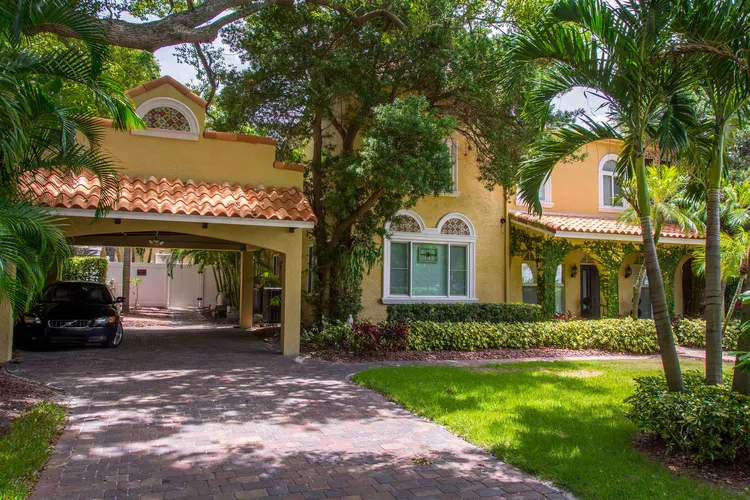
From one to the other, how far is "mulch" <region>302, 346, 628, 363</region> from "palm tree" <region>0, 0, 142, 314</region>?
637 cm

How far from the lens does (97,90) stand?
6668 mm

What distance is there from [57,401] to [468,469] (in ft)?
18.4

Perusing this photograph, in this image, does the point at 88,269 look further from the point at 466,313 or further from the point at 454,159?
the point at 466,313

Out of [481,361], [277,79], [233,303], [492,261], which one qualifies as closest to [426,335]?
[481,361]

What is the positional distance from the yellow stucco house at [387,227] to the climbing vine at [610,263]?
0.03 m

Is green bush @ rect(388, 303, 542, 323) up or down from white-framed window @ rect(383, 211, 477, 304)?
down

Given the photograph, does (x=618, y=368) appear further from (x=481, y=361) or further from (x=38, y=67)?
(x=38, y=67)

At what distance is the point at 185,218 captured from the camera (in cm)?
1074

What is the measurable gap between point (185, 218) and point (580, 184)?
494 inches

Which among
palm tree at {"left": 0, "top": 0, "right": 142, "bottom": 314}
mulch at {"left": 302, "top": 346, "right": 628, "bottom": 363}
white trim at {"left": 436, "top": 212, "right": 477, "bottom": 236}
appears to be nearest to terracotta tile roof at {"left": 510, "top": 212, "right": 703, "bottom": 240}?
white trim at {"left": 436, "top": 212, "right": 477, "bottom": 236}

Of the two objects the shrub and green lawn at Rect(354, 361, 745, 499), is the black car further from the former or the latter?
green lawn at Rect(354, 361, 745, 499)

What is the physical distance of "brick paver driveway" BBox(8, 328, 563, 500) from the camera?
4.90 meters

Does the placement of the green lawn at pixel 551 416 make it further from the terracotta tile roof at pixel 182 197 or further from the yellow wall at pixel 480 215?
the yellow wall at pixel 480 215

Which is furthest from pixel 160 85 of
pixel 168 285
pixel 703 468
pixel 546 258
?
pixel 168 285
